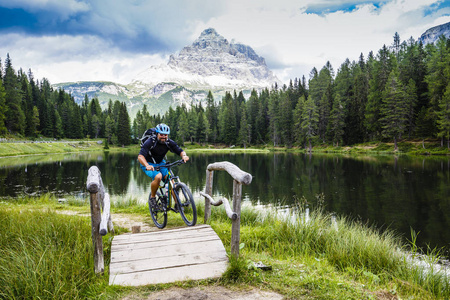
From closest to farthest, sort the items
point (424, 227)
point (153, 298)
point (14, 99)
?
point (153, 298)
point (424, 227)
point (14, 99)

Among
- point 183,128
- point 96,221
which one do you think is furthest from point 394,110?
point 183,128

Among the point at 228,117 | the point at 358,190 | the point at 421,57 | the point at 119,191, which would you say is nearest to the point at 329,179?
the point at 358,190

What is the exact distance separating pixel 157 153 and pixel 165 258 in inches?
128

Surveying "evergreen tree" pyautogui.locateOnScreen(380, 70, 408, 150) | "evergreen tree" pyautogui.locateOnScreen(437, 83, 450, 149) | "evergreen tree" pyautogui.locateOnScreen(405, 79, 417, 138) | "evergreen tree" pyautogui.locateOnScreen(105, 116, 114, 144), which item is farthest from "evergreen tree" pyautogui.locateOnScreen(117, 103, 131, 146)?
"evergreen tree" pyautogui.locateOnScreen(437, 83, 450, 149)

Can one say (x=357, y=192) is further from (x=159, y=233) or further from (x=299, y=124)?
(x=299, y=124)

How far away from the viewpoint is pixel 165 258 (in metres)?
4.39

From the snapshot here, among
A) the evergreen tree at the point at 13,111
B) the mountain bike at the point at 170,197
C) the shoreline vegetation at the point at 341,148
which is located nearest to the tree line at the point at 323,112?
the evergreen tree at the point at 13,111

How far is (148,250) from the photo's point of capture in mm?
4656

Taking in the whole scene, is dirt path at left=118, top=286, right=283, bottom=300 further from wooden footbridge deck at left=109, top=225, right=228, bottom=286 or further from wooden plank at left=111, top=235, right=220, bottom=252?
wooden plank at left=111, top=235, right=220, bottom=252

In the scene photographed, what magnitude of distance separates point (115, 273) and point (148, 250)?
772 mm

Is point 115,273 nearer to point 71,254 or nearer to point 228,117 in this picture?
point 71,254

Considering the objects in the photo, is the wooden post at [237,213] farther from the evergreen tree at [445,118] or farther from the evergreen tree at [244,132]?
the evergreen tree at [244,132]

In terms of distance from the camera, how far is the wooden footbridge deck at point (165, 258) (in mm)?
3916

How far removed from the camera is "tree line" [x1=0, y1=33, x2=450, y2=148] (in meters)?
49.6
